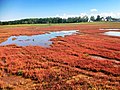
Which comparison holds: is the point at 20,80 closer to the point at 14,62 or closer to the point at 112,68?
the point at 14,62

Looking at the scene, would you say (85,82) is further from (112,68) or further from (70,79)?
(112,68)

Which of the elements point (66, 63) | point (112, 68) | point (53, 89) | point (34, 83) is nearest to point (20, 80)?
point (34, 83)

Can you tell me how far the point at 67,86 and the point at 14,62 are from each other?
384 inches

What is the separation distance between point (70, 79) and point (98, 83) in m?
2.43

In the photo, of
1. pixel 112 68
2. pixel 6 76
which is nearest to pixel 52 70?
pixel 6 76

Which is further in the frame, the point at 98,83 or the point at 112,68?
the point at 112,68

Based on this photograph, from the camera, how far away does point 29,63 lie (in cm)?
2075

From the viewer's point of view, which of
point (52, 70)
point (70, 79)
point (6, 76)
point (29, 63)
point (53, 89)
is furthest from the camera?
point (29, 63)

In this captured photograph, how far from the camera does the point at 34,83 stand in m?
14.2

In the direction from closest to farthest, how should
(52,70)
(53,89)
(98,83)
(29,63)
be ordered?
(53,89) → (98,83) → (52,70) → (29,63)

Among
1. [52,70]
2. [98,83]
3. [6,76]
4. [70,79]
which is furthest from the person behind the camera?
[52,70]

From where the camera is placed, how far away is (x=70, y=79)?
15.1m

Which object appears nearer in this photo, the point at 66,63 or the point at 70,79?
the point at 70,79

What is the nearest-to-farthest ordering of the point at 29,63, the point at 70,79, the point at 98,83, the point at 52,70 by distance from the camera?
the point at 98,83 → the point at 70,79 → the point at 52,70 → the point at 29,63
